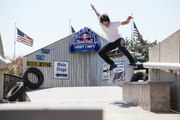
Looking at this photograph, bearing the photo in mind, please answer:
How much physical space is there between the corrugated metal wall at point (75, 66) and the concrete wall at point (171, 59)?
36.8 feet

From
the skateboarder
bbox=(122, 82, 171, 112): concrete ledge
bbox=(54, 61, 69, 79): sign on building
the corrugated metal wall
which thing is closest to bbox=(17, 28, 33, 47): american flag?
the corrugated metal wall

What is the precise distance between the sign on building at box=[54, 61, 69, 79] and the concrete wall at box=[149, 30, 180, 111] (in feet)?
39.5

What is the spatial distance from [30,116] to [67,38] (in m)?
22.8

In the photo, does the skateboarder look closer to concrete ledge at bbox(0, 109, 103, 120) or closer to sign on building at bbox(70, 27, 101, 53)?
concrete ledge at bbox(0, 109, 103, 120)

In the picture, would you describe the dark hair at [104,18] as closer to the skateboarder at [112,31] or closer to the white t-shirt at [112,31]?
the skateboarder at [112,31]

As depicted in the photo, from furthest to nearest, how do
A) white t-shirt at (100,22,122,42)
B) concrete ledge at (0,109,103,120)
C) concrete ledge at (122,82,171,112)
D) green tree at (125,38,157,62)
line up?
1. green tree at (125,38,157,62)
2. concrete ledge at (122,82,171,112)
3. white t-shirt at (100,22,122,42)
4. concrete ledge at (0,109,103,120)

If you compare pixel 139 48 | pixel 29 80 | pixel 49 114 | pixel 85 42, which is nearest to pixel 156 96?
pixel 49 114

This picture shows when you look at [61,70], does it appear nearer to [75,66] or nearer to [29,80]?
[75,66]

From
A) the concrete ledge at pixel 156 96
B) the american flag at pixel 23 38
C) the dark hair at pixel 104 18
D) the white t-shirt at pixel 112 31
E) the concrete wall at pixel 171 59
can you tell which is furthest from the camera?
the american flag at pixel 23 38

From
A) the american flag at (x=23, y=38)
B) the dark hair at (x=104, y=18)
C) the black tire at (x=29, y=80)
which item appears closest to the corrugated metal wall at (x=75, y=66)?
the black tire at (x=29, y=80)

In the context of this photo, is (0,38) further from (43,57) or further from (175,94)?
(43,57)

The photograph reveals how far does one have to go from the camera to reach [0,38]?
1355cm

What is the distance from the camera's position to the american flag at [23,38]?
2733 centimetres

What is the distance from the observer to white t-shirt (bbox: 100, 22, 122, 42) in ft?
20.4
